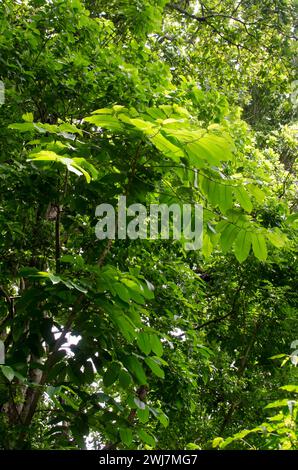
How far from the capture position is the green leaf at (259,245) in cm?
191

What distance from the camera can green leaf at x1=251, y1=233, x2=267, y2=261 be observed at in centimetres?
191

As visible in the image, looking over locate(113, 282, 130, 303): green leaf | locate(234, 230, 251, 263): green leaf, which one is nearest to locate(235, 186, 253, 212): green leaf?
locate(234, 230, 251, 263): green leaf

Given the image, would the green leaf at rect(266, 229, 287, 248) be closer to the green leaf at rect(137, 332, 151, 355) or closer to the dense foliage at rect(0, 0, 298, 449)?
the dense foliage at rect(0, 0, 298, 449)

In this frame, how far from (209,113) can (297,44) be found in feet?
7.59

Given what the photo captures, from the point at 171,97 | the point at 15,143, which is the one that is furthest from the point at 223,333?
the point at 15,143

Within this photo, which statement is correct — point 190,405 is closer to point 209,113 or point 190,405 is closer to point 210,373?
point 210,373

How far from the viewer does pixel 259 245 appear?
1912mm

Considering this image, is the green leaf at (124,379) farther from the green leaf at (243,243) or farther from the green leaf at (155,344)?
the green leaf at (243,243)

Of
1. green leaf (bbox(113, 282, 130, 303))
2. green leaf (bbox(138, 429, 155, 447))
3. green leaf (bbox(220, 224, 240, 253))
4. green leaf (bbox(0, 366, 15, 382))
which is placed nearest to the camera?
green leaf (bbox(0, 366, 15, 382))

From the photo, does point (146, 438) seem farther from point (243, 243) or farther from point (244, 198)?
point (244, 198)

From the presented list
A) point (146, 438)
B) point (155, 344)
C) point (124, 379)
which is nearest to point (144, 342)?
point (155, 344)

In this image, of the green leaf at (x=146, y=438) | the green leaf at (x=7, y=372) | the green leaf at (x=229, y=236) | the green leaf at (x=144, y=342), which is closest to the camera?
the green leaf at (x=7, y=372)

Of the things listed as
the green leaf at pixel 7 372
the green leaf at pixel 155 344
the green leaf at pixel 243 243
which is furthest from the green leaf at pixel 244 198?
the green leaf at pixel 7 372

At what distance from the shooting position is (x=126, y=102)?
3.50m
